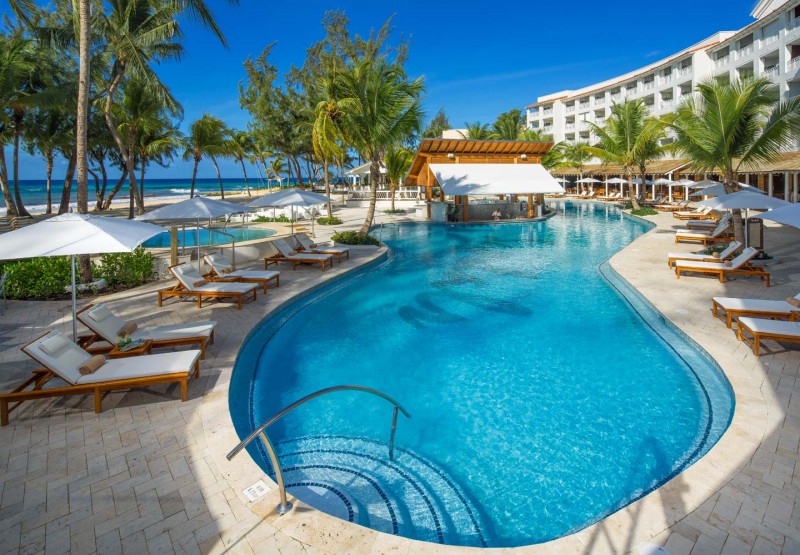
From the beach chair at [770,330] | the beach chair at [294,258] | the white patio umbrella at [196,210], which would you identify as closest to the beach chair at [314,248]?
the beach chair at [294,258]

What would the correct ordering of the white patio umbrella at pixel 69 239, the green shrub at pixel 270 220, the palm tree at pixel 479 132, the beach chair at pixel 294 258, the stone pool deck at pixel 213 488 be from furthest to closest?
the palm tree at pixel 479 132
the green shrub at pixel 270 220
the beach chair at pixel 294 258
the white patio umbrella at pixel 69 239
the stone pool deck at pixel 213 488

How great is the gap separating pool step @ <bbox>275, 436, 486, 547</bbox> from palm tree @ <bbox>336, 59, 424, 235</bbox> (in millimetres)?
15235

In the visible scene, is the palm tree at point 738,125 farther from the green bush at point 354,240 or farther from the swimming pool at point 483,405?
the green bush at point 354,240

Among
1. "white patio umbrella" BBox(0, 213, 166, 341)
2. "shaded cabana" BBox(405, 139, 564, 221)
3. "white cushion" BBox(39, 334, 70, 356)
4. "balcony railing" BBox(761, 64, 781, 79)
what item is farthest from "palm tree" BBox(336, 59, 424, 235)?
"balcony railing" BBox(761, 64, 781, 79)

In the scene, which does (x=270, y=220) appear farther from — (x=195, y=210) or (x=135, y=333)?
(x=135, y=333)

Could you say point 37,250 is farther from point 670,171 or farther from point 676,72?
point 676,72

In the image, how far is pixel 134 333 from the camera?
7336 millimetres

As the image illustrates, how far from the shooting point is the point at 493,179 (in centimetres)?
2744

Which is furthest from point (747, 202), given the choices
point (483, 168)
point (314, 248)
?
point (483, 168)

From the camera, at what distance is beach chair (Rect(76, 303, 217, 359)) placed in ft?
22.7

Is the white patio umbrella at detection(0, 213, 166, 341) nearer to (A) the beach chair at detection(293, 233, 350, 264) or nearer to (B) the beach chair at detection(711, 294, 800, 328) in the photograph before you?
(A) the beach chair at detection(293, 233, 350, 264)

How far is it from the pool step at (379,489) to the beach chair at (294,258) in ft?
30.4

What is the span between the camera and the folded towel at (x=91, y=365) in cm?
564

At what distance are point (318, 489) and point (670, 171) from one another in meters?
40.4
